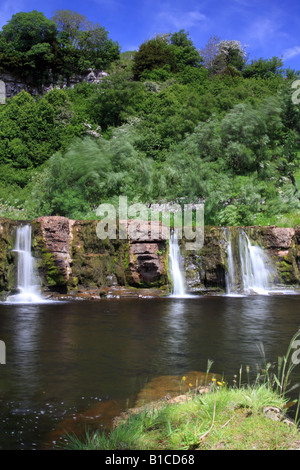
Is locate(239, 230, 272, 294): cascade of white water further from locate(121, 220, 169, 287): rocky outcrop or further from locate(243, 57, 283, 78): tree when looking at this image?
locate(243, 57, 283, 78): tree

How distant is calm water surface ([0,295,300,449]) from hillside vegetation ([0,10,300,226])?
10441mm

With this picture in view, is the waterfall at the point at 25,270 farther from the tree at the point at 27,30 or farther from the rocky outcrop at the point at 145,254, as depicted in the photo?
the tree at the point at 27,30

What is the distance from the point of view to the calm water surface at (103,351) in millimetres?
5148

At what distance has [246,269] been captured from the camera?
18422 mm

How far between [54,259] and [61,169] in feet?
30.7

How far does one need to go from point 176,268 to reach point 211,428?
46.0ft

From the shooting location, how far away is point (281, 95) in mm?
27344

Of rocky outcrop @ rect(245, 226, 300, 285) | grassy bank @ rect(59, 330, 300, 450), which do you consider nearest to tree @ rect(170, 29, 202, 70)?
rocky outcrop @ rect(245, 226, 300, 285)

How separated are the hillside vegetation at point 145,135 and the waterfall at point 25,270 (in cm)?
602

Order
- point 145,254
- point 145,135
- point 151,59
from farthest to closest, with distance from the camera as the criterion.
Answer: point 151,59 < point 145,135 < point 145,254

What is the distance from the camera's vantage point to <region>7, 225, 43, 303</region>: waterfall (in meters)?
15.7

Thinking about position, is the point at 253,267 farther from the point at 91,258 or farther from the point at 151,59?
the point at 151,59

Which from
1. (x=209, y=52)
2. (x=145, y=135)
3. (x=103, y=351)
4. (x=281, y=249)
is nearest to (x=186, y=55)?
(x=209, y=52)

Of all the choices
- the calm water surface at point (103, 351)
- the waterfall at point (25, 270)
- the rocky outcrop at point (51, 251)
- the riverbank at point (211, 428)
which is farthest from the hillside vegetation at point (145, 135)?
the riverbank at point (211, 428)
